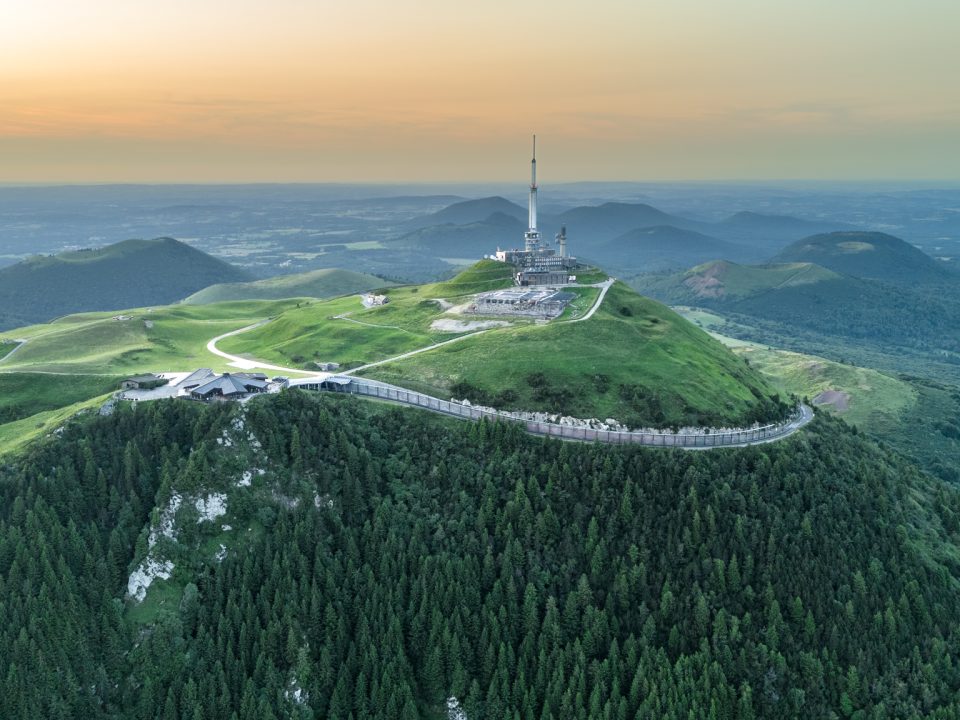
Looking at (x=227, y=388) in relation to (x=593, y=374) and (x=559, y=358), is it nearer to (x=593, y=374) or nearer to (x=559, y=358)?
(x=559, y=358)

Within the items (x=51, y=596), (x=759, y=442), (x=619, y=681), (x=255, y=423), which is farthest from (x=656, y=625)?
(x=51, y=596)

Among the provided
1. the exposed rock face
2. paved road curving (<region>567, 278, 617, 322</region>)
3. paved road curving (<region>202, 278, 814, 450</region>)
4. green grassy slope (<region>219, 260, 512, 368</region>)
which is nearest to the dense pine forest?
the exposed rock face

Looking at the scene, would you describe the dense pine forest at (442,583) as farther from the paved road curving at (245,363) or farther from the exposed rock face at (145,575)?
the paved road curving at (245,363)

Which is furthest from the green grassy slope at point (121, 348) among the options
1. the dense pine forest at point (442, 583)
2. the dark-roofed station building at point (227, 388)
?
the dense pine forest at point (442, 583)

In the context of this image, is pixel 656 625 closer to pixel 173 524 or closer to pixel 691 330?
pixel 173 524

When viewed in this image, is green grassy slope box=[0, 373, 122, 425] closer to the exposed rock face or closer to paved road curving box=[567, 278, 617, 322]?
the exposed rock face

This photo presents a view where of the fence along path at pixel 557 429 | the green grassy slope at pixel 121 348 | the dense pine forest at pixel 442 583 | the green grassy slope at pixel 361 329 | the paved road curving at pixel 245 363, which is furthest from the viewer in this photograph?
the green grassy slope at pixel 361 329
